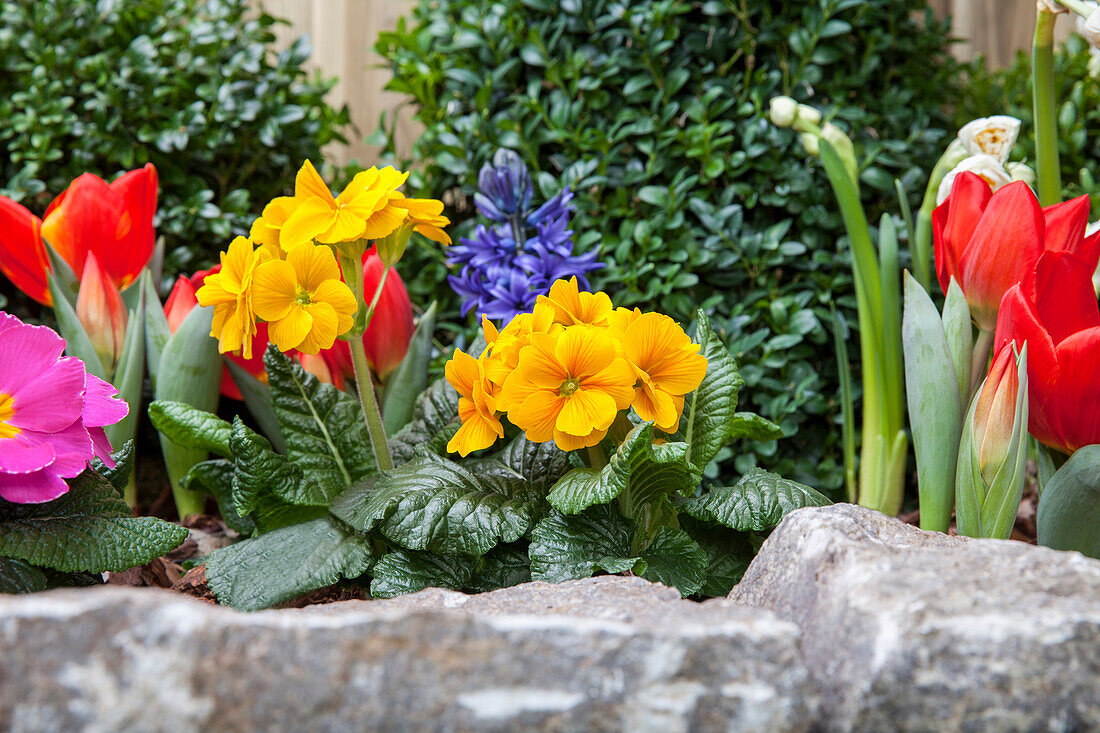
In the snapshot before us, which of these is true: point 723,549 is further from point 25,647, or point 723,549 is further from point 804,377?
point 25,647

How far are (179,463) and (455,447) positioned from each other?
0.64 meters

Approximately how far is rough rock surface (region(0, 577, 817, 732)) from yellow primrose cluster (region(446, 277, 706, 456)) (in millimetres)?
331

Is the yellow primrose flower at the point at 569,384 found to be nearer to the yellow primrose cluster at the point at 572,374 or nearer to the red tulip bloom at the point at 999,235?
the yellow primrose cluster at the point at 572,374

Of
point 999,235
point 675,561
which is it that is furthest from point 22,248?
point 999,235

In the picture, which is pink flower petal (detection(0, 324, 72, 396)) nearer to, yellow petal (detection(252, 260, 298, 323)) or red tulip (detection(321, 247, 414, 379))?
yellow petal (detection(252, 260, 298, 323))

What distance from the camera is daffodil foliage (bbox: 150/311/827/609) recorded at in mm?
884

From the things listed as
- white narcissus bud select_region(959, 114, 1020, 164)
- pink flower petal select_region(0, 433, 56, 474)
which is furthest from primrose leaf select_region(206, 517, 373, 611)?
white narcissus bud select_region(959, 114, 1020, 164)

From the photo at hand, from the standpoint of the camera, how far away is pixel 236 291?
0.88 meters

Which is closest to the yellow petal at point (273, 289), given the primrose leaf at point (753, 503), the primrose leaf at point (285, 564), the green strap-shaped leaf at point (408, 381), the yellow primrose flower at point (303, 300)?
the yellow primrose flower at point (303, 300)

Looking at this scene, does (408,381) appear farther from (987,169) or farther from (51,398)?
(987,169)

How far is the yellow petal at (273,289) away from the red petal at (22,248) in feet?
2.10

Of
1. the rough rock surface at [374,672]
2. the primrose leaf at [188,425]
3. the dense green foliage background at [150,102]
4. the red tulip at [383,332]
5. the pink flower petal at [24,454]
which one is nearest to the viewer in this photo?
the rough rock surface at [374,672]

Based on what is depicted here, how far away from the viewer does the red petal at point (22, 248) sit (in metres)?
1.26

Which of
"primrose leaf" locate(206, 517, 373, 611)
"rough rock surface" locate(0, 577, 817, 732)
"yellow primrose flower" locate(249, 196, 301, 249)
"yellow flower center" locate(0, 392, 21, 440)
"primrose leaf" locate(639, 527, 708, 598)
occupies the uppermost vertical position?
"yellow primrose flower" locate(249, 196, 301, 249)
